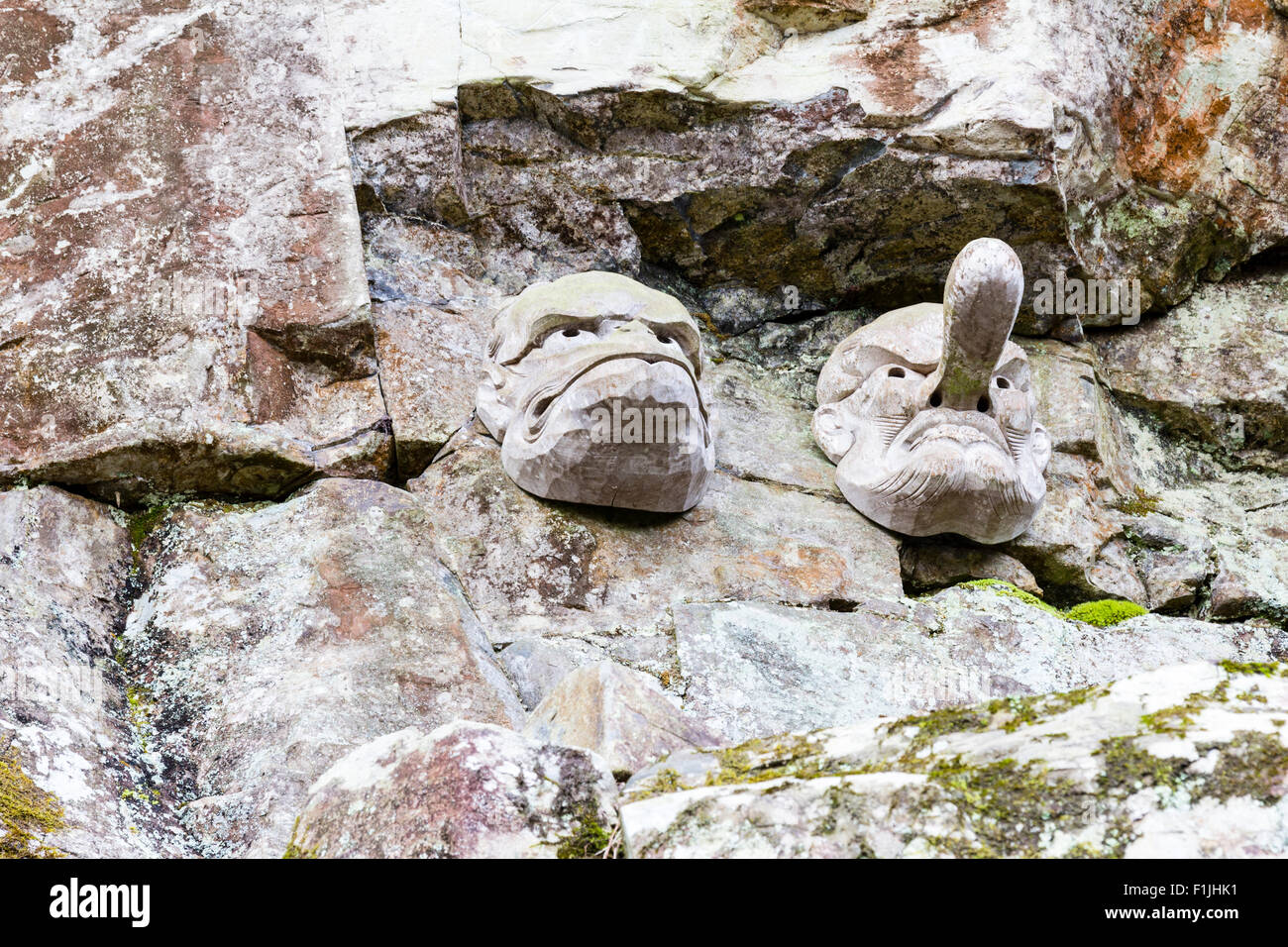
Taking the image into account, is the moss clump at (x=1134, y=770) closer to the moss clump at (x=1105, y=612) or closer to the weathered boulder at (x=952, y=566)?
the moss clump at (x=1105, y=612)

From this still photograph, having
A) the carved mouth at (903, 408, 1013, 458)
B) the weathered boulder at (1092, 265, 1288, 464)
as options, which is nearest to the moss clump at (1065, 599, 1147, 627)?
the carved mouth at (903, 408, 1013, 458)

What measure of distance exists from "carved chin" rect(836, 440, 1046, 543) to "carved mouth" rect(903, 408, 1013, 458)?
Result: 0.07ft

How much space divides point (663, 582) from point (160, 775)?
5.32 feet

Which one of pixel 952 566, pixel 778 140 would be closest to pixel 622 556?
pixel 952 566

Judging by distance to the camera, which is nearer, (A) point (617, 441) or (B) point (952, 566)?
(A) point (617, 441)

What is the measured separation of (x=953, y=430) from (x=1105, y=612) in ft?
2.31

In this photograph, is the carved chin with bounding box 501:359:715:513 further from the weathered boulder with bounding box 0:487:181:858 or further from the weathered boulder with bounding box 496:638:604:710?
the weathered boulder with bounding box 0:487:181:858

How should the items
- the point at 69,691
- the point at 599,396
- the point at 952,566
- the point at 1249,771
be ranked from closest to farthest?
the point at 1249,771, the point at 69,691, the point at 599,396, the point at 952,566

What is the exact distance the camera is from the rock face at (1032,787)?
183 centimetres

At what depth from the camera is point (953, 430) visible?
180 inches

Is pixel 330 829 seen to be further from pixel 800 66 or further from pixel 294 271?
pixel 800 66

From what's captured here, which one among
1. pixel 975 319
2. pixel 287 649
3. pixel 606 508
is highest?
pixel 975 319

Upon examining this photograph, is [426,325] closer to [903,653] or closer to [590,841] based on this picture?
[903,653]

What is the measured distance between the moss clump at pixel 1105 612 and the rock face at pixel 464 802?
8.56 ft
